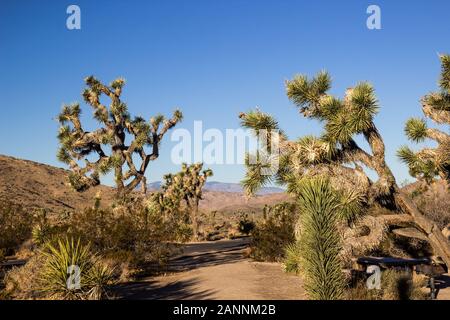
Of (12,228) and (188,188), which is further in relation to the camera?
(188,188)

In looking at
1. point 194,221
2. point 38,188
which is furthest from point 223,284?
point 38,188

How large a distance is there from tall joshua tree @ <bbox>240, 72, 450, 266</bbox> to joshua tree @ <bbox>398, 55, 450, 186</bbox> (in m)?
1.26

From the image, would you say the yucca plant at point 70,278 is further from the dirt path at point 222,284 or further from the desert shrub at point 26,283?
the dirt path at point 222,284

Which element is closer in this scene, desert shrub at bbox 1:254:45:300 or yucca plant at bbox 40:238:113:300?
yucca plant at bbox 40:238:113:300

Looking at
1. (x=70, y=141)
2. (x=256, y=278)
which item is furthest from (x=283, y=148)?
(x=70, y=141)

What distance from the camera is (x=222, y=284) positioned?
11109mm

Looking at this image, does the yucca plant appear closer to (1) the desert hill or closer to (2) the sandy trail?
(2) the sandy trail

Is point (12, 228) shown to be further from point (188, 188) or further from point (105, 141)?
point (188, 188)

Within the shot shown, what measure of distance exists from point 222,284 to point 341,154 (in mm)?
4404

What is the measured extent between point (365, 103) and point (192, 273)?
6.94m

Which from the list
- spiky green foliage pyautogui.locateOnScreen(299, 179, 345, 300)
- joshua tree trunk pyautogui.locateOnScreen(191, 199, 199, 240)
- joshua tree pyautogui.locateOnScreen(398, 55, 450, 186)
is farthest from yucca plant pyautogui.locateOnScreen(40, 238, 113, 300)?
joshua tree trunk pyautogui.locateOnScreen(191, 199, 199, 240)

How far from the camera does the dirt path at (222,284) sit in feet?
32.6

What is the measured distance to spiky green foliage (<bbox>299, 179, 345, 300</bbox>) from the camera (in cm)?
728
